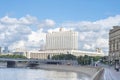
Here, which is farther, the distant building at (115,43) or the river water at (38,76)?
the distant building at (115,43)

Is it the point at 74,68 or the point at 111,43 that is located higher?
the point at 111,43

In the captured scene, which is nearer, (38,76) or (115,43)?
(38,76)

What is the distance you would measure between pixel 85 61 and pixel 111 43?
42.3 m

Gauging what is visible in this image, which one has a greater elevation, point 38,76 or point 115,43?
point 115,43

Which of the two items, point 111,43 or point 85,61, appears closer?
point 111,43

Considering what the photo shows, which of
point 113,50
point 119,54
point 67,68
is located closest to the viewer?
point 119,54

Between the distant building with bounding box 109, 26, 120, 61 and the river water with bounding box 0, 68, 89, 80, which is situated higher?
the distant building with bounding box 109, 26, 120, 61

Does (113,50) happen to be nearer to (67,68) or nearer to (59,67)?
(67,68)

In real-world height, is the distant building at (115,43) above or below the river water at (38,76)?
above

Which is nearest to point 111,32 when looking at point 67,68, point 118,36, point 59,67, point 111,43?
point 111,43

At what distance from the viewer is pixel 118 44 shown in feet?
457

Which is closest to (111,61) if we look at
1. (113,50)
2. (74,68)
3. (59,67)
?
(113,50)

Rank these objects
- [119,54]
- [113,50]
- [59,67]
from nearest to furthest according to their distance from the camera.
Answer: [119,54], [113,50], [59,67]

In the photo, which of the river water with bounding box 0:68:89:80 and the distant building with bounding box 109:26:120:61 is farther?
the distant building with bounding box 109:26:120:61
